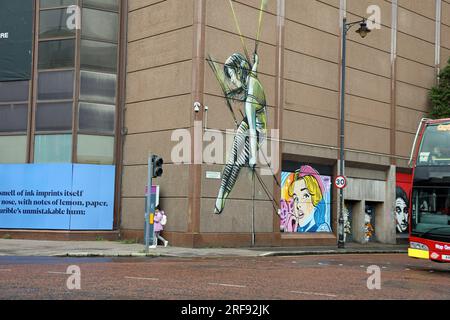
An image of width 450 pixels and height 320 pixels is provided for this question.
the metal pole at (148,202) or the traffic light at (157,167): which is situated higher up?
the traffic light at (157,167)

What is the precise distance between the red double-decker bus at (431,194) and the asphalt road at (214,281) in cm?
70

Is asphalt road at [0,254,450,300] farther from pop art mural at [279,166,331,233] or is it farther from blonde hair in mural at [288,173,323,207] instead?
blonde hair in mural at [288,173,323,207]

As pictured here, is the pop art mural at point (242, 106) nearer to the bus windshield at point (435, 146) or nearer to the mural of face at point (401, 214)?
the bus windshield at point (435, 146)

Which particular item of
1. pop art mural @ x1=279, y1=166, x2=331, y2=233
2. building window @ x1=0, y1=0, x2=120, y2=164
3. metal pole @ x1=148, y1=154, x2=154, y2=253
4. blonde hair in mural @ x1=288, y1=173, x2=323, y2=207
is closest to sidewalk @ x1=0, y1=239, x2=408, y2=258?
metal pole @ x1=148, y1=154, x2=154, y2=253

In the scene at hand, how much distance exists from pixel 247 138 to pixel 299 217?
203 inches

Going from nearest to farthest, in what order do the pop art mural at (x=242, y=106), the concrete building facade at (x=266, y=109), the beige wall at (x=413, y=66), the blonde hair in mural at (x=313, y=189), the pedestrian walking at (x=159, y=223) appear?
the pedestrian walking at (x=159, y=223) → the concrete building facade at (x=266, y=109) → the pop art mural at (x=242, y=106) → the blonde hair in mural at (x=313, y=189) → the beige wall at (x=413, y=66)

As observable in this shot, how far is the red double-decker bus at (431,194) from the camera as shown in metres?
15.7

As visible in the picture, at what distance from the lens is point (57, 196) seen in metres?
25.3

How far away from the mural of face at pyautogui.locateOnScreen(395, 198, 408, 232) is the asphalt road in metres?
16.7

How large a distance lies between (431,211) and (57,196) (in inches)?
614

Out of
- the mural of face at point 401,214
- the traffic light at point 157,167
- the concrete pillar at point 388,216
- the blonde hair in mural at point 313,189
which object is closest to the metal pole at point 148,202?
the traffic light at point 157,167

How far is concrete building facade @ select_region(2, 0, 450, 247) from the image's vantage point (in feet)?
78.1
